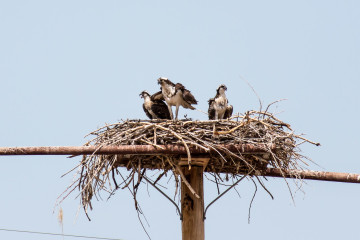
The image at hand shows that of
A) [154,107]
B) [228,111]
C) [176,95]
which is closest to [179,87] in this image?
[176,95]

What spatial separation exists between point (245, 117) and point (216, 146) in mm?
672

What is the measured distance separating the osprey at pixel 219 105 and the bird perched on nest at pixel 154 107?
0.80 m

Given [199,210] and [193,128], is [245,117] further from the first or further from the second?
[199,210]

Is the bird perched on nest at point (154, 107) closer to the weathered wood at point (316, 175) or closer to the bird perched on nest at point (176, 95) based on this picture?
the bird perched on nest at point (176, 95)

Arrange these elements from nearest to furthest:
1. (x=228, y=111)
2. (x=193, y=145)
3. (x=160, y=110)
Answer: (x=193, y=145)
(x=228, y=111)
(x=160, y=110)

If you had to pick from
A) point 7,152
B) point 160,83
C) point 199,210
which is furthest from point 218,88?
point 7,152

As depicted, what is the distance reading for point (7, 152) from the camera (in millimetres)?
7992

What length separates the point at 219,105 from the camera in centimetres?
1148

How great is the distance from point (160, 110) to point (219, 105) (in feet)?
3.45

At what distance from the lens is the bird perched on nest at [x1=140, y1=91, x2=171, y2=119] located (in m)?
11.9

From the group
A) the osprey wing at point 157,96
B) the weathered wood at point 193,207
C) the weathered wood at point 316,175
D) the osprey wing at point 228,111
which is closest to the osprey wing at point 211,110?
the osprey wing at point 228,111

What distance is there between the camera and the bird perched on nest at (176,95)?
11.4 m

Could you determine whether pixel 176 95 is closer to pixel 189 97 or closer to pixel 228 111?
pixel 189 97

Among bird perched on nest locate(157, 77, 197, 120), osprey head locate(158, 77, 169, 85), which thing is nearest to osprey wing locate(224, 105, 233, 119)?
A: bird perched on nest locate(157, 77, 197, 120)
